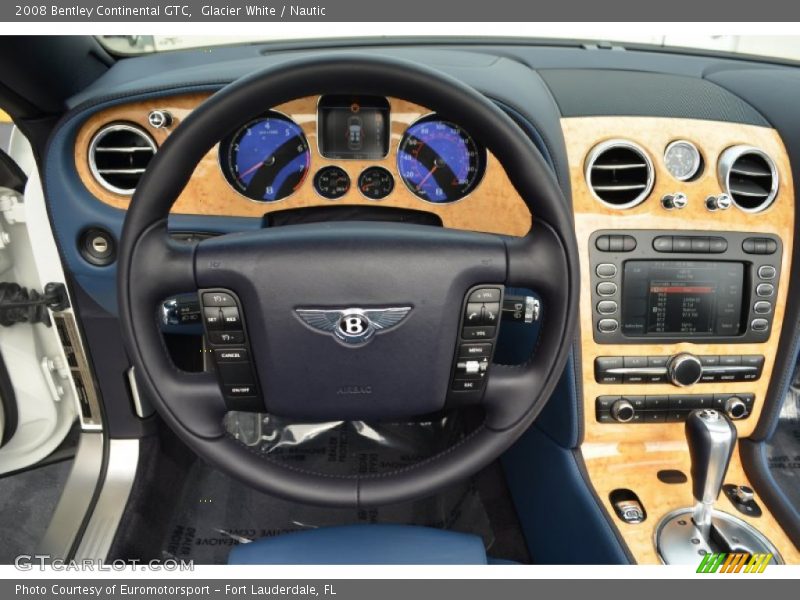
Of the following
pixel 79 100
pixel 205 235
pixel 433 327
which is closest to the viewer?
pixel 433 327

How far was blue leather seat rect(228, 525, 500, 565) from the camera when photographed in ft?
3.43

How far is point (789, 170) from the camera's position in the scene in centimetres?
129

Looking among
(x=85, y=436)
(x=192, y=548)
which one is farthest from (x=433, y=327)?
(x=85, y=436)

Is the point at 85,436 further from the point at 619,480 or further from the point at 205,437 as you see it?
the point at 619,480

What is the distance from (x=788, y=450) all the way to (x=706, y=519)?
41.0 inches

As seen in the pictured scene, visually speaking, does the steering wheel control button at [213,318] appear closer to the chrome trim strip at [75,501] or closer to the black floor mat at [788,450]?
the chrome trim strip at [75,501]

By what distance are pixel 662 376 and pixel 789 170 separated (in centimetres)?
53

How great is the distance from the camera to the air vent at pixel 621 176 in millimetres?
1263

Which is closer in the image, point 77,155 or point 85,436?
point 77,155

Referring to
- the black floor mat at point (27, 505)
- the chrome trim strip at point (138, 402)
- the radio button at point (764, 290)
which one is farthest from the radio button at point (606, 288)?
the black floor mat at point (27, 505)

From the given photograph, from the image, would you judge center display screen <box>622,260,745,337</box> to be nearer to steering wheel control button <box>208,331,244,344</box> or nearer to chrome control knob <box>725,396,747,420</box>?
chrome control knob <box>725,396,747,420</box>

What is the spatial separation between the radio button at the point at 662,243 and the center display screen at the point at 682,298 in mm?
32

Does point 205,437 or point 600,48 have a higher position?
point 600,48

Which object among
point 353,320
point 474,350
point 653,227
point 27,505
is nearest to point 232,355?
point 353,320
